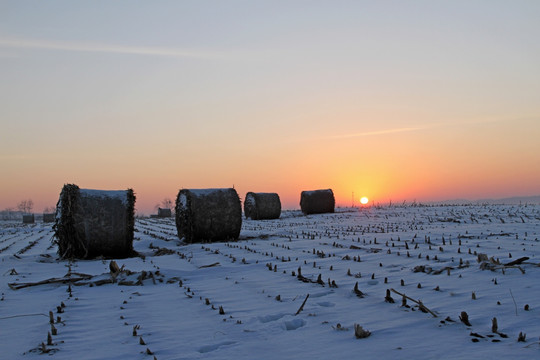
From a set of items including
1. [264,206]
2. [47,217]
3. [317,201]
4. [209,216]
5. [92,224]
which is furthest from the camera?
[47,217]

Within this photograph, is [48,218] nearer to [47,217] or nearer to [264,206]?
[47,217]

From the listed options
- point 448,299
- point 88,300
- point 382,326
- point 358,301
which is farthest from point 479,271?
point 88,300

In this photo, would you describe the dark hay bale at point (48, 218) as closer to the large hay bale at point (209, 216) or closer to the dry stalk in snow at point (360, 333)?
the large hay bale at point (209, 216)

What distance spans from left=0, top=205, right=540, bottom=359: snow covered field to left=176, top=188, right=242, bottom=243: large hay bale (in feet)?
17.7

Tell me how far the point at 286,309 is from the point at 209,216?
371 inches

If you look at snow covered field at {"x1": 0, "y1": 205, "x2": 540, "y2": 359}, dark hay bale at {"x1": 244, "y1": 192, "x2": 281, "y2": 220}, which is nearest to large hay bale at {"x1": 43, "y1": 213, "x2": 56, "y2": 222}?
dark hay bale at {"x1": 244, "y1": 192, "x2": 281, "y2": 220}

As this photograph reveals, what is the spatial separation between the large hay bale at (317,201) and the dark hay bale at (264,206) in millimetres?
2626

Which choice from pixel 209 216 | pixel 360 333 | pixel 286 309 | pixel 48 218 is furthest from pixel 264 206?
pixel 48 218

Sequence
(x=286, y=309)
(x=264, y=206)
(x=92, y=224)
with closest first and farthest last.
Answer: (x=286, y=309) → (x=92, y=224) → (x=264, y=206)

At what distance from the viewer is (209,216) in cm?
1395

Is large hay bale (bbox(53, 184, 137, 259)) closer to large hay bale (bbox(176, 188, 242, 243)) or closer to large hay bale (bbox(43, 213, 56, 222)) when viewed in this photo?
large hay bale (bbox(176, 188, 242, 243))

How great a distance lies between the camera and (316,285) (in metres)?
5.85

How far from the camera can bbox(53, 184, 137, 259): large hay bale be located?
10688 mm

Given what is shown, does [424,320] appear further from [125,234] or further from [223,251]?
[125,234]
